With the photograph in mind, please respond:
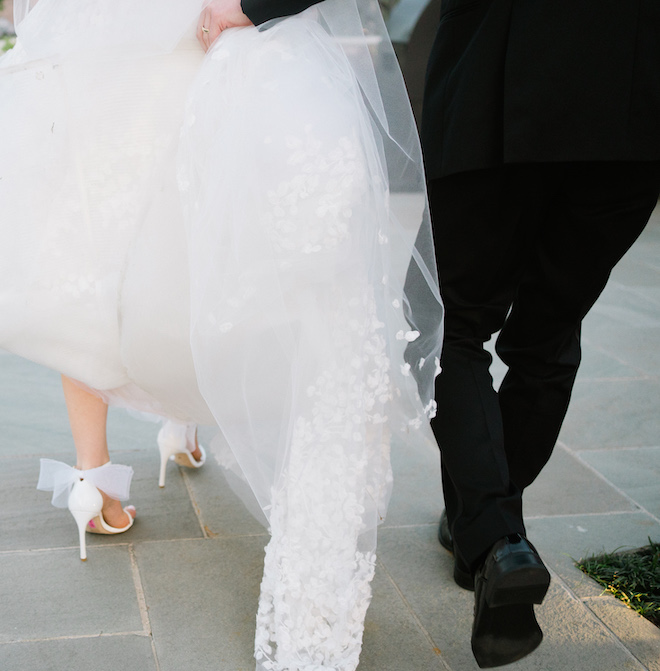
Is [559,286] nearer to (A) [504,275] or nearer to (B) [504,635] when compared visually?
(A) [504,275]

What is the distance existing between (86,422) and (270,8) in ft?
3.48

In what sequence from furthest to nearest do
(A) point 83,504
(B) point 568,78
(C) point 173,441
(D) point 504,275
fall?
(C) point 173,441, (A) point 83,504, (D) point 504,275, (B) point 568,78

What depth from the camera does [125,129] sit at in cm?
166

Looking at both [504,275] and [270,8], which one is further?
[504,275]

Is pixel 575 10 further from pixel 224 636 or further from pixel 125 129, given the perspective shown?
pixel 224 636

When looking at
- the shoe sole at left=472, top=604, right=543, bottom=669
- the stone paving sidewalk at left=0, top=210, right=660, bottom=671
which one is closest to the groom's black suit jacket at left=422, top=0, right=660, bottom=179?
the stone paving sidewalk at left=0, top=210, right=660, bottom=671

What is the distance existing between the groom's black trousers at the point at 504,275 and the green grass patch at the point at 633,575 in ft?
1.77

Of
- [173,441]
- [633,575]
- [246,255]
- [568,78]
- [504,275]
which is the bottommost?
[633,575]

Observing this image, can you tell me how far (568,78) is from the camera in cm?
148

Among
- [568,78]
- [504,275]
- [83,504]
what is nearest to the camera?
[568,78]

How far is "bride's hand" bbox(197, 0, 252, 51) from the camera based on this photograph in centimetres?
157

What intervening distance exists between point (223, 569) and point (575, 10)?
56.9 inches

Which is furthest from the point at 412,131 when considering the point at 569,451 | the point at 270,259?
the point at 569,451

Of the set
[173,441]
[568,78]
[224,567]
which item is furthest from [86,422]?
[568,78]
